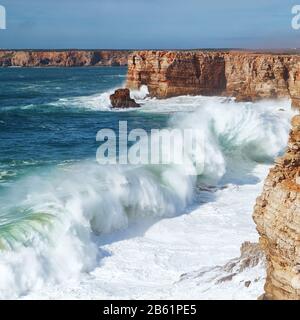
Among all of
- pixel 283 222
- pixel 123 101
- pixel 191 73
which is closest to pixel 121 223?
pixel 283 222

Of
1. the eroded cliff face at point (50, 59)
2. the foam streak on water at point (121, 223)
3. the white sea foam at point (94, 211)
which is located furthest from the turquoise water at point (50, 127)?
the eroded cliff face at point (50, 59)

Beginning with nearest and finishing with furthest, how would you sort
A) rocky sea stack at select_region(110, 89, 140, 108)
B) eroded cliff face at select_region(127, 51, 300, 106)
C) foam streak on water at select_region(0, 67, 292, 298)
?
foam streak on water at select_region(0, 67, 292, 298) → rocky sea stack at select_region(110, 89, 140, 108) → eroded cliff face at select_region(127, 51, 300, 106)

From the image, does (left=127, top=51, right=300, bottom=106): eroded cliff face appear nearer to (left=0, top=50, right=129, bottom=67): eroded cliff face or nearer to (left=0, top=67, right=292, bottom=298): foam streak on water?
(left=0, top=67, right=292, bottom=298): foam streak on water

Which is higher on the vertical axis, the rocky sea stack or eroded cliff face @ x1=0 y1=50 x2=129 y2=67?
eroded cliff face @ x1=0 y1=50 x2=129 y2=67

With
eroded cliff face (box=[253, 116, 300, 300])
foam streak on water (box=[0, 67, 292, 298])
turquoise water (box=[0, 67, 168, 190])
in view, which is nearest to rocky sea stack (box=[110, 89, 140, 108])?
turquoise water (box=[0, 67, 168, 190])

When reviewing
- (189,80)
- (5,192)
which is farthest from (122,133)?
(189,80)
